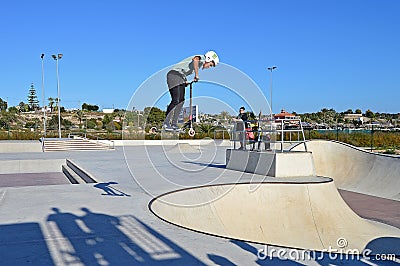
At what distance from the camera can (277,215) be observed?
8.06 metres

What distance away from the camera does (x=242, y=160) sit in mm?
12148

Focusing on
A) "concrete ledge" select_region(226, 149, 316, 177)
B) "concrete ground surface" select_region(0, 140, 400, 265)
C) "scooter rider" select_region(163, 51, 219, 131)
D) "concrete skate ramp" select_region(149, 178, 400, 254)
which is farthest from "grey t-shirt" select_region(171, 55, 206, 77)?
"concrete ledge" select_region(226, 149, 316, 177)

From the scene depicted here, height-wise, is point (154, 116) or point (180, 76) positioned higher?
point (180, 76)

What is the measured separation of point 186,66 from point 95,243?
8.21 ft

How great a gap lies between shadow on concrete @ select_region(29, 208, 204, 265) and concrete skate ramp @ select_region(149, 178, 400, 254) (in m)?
1.17

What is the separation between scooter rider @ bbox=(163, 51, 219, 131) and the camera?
470 cm

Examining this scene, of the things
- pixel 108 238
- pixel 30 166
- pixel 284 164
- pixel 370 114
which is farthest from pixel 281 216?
pixel 370 114

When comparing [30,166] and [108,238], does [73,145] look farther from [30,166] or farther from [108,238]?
[108,238]

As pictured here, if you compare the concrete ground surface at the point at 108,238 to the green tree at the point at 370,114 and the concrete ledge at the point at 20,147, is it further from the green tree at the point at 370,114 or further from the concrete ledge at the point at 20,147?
the green tree at the point at 370,114

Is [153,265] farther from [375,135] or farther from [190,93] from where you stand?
[375,135]

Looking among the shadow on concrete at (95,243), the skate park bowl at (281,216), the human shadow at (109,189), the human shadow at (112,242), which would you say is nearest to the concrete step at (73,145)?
the human shadow at (109,189)

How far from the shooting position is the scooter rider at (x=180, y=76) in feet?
15.4

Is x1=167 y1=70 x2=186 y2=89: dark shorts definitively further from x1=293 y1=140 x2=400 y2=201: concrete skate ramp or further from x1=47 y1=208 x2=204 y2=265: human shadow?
x1=293 y1=140 x2=400 y2=201: concrete skate ramp

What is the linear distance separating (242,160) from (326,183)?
3519 mm
